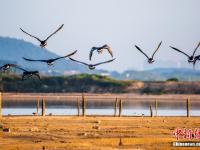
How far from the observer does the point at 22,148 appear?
135ft

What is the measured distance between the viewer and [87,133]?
49219 millimetres

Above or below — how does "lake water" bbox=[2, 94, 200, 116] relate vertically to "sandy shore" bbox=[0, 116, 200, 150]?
above

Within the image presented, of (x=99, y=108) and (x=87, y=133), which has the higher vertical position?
(x=99, y=108)

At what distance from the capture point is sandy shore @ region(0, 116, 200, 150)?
4266 cm

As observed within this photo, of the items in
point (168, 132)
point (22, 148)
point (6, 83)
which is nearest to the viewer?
point (22, 148)

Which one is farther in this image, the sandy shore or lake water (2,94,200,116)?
lake water (2,94,200,116)

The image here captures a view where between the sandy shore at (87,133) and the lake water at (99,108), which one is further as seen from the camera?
the lake water at (99,108)

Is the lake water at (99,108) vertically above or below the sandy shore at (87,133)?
above

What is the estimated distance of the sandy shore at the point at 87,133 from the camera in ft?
140

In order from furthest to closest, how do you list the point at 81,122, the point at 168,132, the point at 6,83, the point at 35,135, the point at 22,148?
the point at 6,83
the point at 81,122
the point at 168,132
the point at 35,135
the point at 22,148

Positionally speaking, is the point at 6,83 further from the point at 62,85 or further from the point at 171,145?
the point at 171,145

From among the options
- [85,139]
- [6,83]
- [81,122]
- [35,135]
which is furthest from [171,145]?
[6,83]

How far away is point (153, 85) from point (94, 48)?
94.7 meters

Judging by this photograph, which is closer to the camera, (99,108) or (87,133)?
(87,133)
